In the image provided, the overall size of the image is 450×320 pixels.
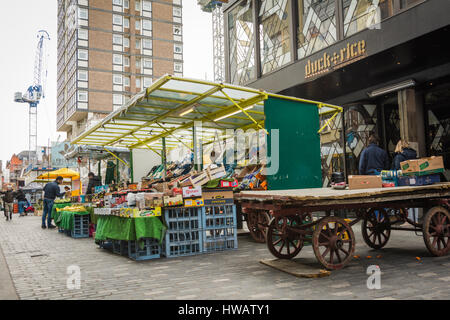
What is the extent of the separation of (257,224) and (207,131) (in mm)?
4849

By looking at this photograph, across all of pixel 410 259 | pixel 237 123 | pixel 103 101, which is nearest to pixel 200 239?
pixel 410 259

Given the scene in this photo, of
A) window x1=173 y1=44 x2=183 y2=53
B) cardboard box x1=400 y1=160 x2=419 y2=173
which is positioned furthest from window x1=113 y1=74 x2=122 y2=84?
cardboard box x1=400 y1=160 x2=419 y2=173

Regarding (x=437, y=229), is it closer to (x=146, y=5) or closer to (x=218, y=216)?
(x=218, y=216)

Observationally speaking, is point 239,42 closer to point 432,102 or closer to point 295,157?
point 432,102

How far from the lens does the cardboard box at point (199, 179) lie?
7.32 metres

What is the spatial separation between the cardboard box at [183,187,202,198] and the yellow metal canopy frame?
227 cm

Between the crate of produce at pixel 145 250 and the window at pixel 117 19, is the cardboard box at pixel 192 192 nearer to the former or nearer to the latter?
the crate of produce at pixel 145 250

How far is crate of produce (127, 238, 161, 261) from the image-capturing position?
22.4ft

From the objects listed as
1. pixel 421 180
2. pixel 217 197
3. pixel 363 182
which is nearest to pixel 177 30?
pixel 217 197

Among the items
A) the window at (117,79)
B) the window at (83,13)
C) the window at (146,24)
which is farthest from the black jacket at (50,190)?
the window at (146,24)

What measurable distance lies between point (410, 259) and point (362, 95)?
8758 millimetres

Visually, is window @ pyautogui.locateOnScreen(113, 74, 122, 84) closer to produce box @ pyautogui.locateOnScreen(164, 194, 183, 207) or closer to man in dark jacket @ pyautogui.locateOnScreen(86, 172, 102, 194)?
man in dark jacket @ pyautogui.locateOnScreen(86, 172, 102, 194)

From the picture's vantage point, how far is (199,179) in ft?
24.3
